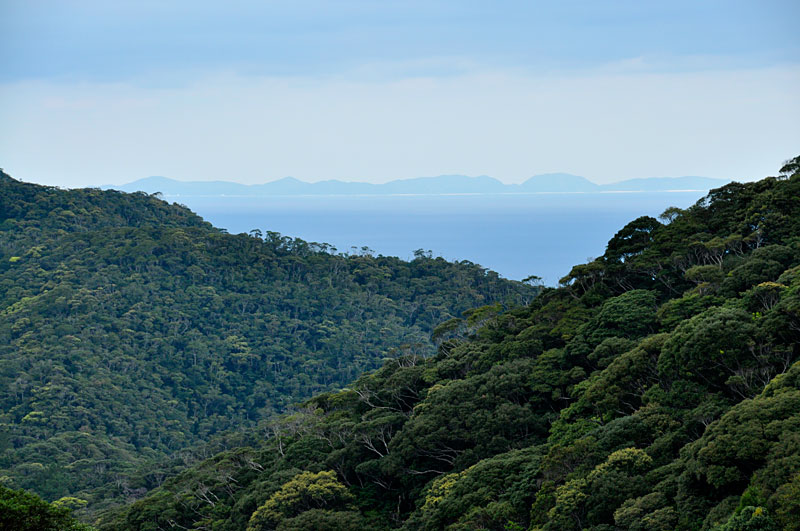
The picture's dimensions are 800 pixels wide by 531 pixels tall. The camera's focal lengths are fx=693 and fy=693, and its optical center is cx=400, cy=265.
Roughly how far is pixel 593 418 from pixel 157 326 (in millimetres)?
50274

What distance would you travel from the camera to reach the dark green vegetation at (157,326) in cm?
4516

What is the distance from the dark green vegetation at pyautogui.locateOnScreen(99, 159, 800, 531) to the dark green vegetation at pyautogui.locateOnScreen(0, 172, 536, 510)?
692 inches

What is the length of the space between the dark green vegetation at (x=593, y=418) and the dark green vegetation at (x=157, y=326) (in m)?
17.6

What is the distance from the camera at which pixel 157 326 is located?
60562 millimetres

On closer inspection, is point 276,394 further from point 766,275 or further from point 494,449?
→ point 766,275

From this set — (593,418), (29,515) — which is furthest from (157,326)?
(29,515)

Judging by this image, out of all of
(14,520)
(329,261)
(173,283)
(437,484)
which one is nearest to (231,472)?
(437,484)

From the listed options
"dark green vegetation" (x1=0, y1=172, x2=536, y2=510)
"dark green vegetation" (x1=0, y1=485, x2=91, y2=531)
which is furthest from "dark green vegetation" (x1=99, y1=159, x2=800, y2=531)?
"dark green vegetation" (x1=0, y1=172, x2=536, y2=510)

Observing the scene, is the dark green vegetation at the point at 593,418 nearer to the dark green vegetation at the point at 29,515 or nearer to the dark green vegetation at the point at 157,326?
the dark green vegetation at the point at 29,515

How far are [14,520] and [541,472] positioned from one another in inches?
420

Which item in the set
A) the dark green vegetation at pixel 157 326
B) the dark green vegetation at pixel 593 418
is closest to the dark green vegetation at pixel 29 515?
the dark green vegetation at pixel 593 418

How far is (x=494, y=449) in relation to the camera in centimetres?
1925

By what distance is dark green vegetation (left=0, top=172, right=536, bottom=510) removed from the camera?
45.2 metres

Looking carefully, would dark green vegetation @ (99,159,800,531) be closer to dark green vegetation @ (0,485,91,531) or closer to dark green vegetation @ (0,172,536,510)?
dark green vegetation @ (0,485,91,531)
